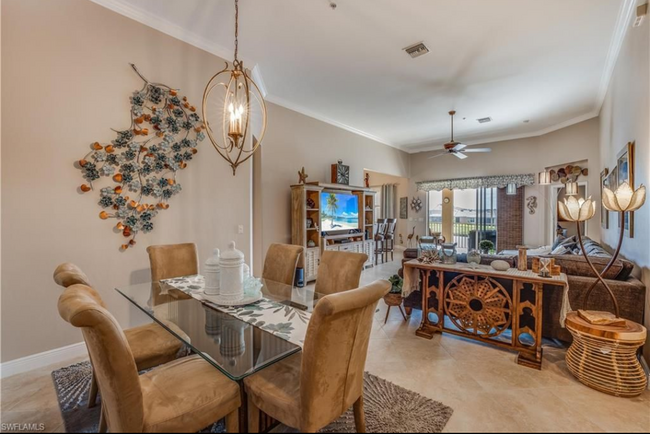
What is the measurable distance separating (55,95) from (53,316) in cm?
178

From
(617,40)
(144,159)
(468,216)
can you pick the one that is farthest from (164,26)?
(468,216)

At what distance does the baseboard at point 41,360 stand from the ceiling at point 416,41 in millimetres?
2965

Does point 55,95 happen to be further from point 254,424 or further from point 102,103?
point 254,424

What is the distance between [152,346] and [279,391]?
106cm

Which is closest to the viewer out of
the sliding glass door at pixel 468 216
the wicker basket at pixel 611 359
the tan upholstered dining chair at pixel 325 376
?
the tan upholstered dining chair at pixel 325 376

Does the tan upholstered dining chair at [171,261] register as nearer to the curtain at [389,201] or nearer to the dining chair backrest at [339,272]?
the dining chair backrest at [339,272]

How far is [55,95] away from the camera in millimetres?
2318

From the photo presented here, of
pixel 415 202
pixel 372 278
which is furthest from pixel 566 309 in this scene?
pixel 415 202

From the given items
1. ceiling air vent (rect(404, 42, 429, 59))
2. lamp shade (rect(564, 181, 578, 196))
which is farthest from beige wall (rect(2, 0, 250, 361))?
lamp shade (rect(564, 181, 578, 196))

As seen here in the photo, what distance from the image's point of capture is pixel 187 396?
0.99 meters

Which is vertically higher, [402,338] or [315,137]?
[315,137]

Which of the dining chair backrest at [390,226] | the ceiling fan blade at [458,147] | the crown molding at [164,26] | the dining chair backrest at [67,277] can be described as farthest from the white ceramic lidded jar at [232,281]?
the dining chair backrest at [390,226]

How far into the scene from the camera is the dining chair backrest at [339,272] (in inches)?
90.0

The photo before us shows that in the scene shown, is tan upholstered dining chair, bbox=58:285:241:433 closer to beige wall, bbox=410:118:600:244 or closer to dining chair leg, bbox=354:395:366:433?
dining chair leg, bbox=354:395:366:433
